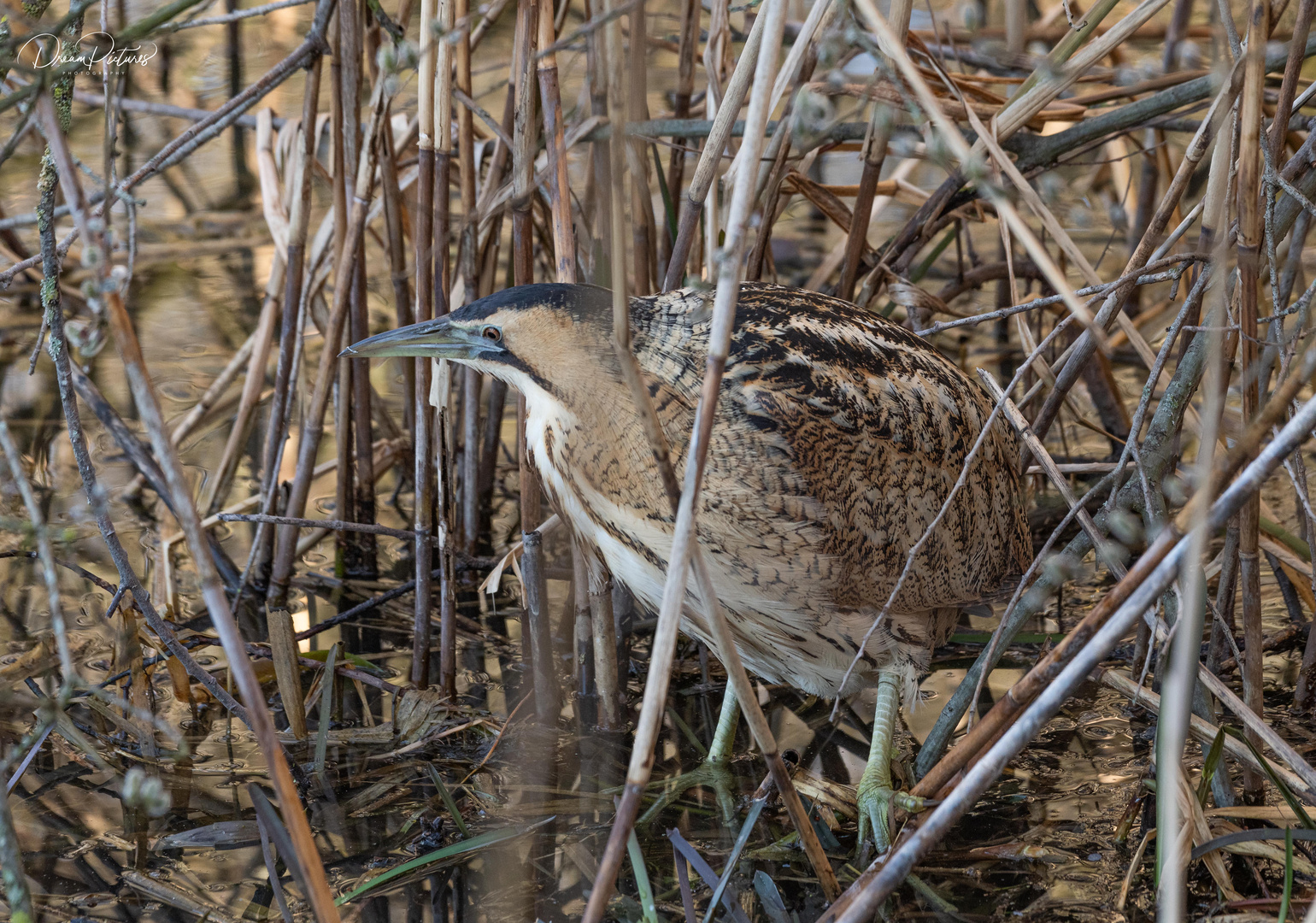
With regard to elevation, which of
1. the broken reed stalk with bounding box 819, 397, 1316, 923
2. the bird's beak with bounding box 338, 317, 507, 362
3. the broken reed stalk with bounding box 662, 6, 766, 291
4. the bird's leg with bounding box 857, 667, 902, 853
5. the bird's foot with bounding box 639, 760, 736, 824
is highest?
the broken reed stalk with bounding box 662, 6, 766, 291

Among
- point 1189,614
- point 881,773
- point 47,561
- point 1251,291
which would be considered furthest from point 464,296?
point 1189,614

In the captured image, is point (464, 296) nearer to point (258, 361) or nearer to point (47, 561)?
point (258, 361)

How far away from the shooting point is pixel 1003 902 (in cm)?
183

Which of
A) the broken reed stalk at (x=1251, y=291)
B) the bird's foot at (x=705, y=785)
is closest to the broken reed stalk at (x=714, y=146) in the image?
the broken reed stalk at (x=1251, y=291)

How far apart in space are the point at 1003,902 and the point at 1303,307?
95cm

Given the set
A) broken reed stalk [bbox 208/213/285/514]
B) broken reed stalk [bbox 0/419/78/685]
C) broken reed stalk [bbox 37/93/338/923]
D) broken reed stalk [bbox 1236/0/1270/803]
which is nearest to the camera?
broken reed stalk [bbox 37/93/338/923]

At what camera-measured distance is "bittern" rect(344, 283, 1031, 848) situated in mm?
1854

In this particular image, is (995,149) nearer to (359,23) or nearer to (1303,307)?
(1303,307)

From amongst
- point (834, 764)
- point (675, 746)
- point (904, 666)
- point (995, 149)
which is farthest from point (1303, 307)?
point (675, 746)

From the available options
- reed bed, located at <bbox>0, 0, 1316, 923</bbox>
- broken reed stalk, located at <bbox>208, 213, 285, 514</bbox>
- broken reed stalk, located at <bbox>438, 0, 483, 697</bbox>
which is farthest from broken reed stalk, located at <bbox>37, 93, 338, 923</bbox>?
broken reed stalk, located at <bbox>208, 213, 285, 514</bbox>

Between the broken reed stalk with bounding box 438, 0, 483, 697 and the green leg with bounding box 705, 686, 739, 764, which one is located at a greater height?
the broken reed stalk with bounding box 438, 0, 483, 697

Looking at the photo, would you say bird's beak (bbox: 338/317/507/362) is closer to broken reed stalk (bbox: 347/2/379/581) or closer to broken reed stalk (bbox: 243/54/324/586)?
broken reed stalk (bbox: 347/2/379/581)

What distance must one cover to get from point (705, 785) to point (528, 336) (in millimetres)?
875

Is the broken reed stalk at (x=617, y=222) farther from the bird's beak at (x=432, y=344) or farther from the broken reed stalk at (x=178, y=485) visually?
the broken reed stalk at (x=178, y=485)
